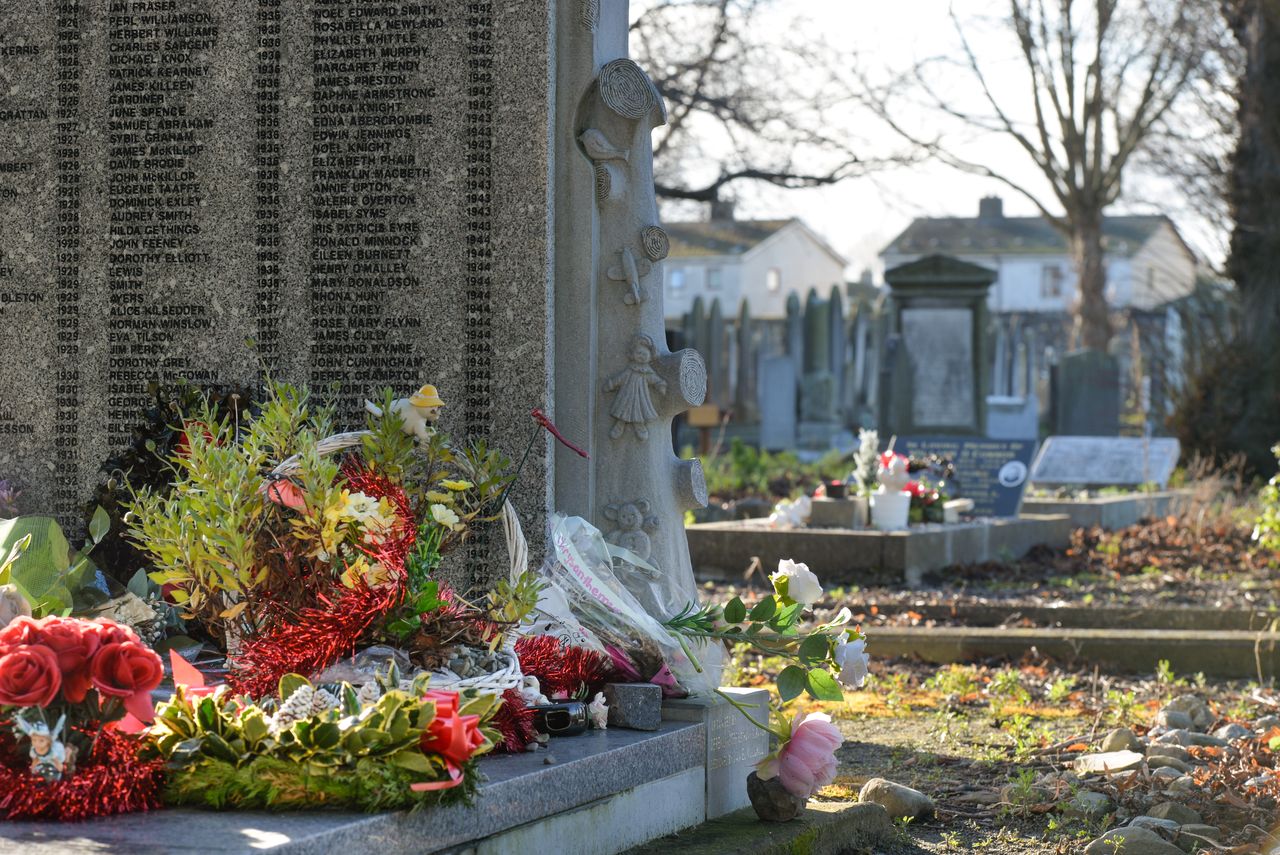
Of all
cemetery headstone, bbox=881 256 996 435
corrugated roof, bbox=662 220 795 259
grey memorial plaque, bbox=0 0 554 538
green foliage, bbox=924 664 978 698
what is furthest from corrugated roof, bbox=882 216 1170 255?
grey memorial plaque, bbox=0 0 554 538

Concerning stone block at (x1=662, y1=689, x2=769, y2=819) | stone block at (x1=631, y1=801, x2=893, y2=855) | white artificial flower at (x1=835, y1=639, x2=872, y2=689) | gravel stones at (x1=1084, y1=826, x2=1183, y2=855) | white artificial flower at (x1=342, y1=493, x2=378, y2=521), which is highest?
white artificial flower at (x1=342, y1=493, x2=378, y2=521)

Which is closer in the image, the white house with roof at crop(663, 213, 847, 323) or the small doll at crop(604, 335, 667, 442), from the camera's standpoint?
the small doll at crop(604, 335, 667, 442)

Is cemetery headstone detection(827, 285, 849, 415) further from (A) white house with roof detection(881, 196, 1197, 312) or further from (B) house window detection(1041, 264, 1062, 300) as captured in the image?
(B) house window detection(1041, 264, 1062, 300)

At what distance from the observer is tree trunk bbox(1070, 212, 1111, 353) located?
30.6 m

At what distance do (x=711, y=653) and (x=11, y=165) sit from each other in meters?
3.18

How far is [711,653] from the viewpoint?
5246mm

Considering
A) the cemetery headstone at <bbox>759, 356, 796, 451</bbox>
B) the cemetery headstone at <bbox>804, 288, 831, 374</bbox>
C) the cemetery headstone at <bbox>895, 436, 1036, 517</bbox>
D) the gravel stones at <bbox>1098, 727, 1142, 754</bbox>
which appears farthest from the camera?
the cemetery headstone at <bbox>804, 288, 831, 374</bbox>

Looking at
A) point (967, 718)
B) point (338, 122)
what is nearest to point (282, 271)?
point (338, 122)

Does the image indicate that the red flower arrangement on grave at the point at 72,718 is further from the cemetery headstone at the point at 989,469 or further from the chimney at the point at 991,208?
the chimney at the point at 991,208

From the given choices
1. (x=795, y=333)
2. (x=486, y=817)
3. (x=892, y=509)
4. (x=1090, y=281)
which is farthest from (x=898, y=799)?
(x=1090, y=281)

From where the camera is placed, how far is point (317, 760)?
3.24 metres

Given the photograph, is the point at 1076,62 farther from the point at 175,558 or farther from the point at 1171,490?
the point at 175,558

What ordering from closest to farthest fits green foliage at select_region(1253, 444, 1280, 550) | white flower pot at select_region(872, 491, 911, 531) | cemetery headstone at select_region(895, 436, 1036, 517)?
green foliage at select_region(1253, 444, 1280, 550)
white flower pot at select_region(872, 491, 911, 531)
cemetery headstone at select_region(895, 436, 1036, 517)

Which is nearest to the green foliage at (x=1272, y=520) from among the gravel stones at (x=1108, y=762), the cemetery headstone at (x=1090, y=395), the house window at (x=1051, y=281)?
the gravel stones at (x=1108, y=762)
